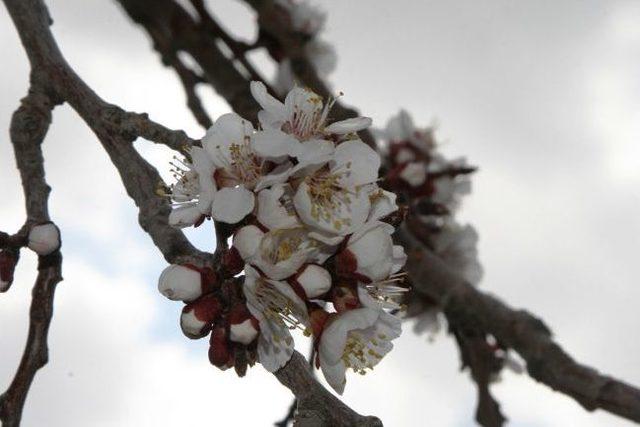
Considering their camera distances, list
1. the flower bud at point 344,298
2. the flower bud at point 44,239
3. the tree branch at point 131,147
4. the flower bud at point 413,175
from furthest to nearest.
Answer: the flower bud at point 413,175
the flower bud at point 44,239
the flower bud at point 344,298
the tree branch at point 131,147

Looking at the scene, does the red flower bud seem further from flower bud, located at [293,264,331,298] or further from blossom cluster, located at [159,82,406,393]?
flower bud, located at [293,264,331,298]

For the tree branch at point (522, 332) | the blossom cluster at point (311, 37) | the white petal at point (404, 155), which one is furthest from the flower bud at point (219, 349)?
the blossom cluster at point (311, 37)

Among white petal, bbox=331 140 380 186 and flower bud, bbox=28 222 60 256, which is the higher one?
white petal, bbox=331 140 380 186

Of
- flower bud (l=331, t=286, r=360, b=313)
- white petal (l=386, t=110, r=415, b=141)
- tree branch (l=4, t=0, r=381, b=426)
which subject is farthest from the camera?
white petal (l=386, t=110, r=415, b=141)

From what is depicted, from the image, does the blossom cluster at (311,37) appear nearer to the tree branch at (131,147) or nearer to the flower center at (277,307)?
A: the tree branch at (131,147)

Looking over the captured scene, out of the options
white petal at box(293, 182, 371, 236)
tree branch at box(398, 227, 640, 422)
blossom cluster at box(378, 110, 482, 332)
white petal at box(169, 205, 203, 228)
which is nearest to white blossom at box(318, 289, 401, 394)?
white petal at box(293, 182, 371, 236)

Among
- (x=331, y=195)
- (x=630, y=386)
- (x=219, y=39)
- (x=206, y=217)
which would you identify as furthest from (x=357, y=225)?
(x=219, y=39)
